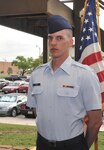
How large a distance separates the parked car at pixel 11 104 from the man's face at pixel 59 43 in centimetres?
2112

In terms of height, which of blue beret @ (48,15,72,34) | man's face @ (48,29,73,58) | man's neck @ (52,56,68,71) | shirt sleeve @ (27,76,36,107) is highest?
blue beret @ (48,15,72,34)

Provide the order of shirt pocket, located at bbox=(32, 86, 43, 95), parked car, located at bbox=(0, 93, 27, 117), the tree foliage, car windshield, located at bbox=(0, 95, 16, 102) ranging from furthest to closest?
the tree foliage → car windshield, located at bbox=(0, 95, 16, 102) → parked car, located at bbox=(0, 93, 27, 117) → shirt pocket, located at bbox=(32, 86, 43, 95)

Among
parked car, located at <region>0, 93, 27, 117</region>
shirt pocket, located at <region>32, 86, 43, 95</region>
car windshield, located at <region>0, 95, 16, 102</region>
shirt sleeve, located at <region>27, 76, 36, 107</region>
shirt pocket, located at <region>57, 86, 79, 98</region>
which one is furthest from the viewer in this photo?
car windshield, located at <region>0, 95, 16, 102</region>

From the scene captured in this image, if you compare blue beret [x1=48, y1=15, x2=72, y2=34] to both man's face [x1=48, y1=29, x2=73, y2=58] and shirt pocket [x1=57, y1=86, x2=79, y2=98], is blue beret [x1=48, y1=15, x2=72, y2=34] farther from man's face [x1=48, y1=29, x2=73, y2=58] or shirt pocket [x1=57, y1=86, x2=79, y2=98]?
shirt pocket [x1=57, y1=86, x2=79, y2=98]

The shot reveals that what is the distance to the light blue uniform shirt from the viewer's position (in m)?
2.82

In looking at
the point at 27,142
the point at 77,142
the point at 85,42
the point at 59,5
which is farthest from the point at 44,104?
the point at 27,142

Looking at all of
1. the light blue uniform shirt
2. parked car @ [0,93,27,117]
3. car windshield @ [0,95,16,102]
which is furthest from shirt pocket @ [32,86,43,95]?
car windshield @ [0,95,16,102]

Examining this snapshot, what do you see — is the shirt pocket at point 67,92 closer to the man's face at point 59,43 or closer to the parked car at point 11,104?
the man's face at point 59,43

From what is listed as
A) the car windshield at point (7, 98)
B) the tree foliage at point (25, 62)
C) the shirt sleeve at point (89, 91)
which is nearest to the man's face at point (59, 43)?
the shirt sleeve at point (89, 91)

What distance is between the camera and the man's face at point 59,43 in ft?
9.50

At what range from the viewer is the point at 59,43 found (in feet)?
9.50

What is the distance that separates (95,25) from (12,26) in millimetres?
2243

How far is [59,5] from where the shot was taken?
561cm

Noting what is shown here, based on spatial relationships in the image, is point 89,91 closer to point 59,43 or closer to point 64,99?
point 64,99
